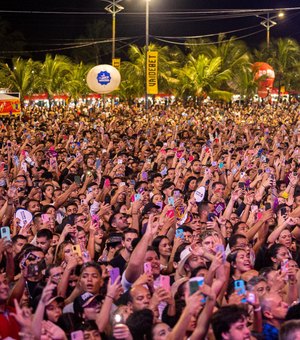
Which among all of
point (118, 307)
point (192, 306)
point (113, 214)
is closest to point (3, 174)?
point (113, 214)

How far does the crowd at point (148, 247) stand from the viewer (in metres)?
5.68

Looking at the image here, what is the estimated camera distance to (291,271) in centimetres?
682

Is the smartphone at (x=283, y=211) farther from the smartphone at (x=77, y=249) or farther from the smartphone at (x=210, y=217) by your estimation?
the smartphone at (x=77, y=249)

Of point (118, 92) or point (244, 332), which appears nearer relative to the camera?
point (244, 332)

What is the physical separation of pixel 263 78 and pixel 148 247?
39.9 metres

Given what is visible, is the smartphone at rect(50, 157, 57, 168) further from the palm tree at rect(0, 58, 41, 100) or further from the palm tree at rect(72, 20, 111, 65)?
the palm tree at rect(72, 20, 111, 65)

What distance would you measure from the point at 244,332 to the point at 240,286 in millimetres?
636

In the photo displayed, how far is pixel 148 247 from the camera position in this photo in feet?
25.0

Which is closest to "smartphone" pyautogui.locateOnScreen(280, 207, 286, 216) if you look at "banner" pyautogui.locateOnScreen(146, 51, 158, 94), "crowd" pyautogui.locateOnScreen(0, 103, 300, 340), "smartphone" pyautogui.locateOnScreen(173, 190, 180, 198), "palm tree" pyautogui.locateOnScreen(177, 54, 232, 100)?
"crowd" pyautogui.locateOnScreen(0, 103, 300, 340)

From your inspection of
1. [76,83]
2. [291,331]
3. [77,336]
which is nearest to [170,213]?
[77,336]

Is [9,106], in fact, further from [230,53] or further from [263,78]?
[230,53]

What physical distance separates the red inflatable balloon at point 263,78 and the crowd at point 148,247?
95.4 feet

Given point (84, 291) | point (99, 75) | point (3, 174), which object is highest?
point (99, 75)

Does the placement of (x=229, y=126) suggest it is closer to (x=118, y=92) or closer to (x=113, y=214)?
(x=113, y=214)
